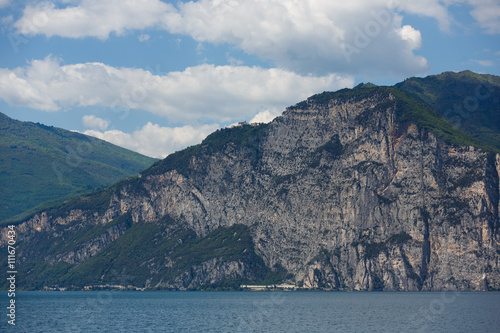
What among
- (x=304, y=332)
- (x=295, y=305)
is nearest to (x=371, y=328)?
(x=304, y=332)

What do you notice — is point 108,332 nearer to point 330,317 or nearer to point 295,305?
point 330,317

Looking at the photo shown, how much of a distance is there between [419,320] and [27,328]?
7014 centimetres

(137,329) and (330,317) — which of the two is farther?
(330,317)

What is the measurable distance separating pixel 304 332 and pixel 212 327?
17.7 m

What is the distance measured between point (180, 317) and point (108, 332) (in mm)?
26658

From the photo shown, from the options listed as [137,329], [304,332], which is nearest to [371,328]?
[304,332]

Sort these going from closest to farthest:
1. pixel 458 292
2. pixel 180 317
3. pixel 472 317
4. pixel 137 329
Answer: pixel 137 329 < pixel 472 317 < pixel 180 317 < pixel 458 292

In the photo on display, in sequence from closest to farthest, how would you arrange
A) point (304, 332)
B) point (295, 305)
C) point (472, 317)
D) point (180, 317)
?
point (304, 332)
point (472, 317)
point (180, 317)
point (295, 305)

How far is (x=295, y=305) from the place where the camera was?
5989 inches

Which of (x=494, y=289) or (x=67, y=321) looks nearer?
(x=67, y=321)

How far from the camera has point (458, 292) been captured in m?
199

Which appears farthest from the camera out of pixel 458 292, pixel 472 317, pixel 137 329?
pixel 458 292

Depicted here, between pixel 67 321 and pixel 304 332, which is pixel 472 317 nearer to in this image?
pixel 304 332

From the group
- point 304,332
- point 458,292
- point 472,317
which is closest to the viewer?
point 304,332
